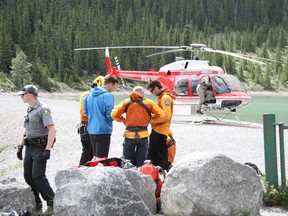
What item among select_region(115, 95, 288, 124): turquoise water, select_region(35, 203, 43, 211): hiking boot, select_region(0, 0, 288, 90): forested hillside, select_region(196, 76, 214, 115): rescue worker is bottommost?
select_region(115, 95, 288, 124): turquoise water

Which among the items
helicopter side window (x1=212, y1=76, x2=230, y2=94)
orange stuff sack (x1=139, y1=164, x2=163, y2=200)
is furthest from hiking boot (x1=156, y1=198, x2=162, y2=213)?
helicopter side window (x1=212, y1=76, x2=230, y2=94)

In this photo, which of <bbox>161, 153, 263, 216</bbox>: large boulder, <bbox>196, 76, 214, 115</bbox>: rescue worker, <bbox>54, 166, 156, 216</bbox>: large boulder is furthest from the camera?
<bbox>196, 76, 214, 115</bbox>: rescue worker

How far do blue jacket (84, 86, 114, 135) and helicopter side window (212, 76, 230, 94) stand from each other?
11355mm

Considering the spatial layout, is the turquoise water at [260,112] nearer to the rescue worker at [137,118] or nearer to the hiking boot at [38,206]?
the rescue worker at [137,118]

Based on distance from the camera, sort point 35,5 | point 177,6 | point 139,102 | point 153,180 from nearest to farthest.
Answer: point 153,180, point 139,102, point 35,5, point 177,6

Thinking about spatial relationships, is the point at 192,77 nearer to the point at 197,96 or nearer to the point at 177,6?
the point at 197,96

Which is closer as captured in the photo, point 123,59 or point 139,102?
point 139,102

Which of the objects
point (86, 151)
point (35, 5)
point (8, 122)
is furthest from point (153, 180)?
point (35, 5)

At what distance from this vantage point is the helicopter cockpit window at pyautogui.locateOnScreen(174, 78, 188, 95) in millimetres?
18094

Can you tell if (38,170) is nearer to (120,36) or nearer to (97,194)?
(97,194)

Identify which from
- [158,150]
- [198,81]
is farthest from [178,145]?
[198,81]

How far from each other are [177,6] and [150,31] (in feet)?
148

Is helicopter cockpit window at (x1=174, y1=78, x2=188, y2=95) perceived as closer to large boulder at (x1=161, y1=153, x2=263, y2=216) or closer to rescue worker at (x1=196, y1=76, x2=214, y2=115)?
rescue worker at (x1=196, y1=76, x2=214, y2=115)

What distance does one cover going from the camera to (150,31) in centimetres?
12862
